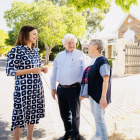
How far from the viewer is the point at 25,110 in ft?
7.79

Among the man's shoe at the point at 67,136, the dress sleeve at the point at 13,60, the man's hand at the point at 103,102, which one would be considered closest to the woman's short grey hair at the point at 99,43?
the man's hand at the point at 103,102

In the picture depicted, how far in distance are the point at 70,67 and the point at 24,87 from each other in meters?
0.86

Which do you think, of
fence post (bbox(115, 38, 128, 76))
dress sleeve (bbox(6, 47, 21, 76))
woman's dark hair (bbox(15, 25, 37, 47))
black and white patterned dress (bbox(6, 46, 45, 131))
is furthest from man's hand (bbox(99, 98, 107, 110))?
fence post (bbox(115, 38, 128, 76))

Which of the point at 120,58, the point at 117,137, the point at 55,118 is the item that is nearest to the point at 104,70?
the point at 117,137

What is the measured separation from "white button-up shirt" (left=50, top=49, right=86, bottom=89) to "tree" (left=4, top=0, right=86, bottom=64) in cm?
1792

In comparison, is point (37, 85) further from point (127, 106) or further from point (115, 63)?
point (115, 63)

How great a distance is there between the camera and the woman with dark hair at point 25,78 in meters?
2.25

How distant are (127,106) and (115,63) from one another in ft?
23.6

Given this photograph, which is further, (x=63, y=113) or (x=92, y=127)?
(x=92, y=127)

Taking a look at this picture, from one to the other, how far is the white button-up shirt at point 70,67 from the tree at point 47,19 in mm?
17919

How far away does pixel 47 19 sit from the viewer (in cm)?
2008

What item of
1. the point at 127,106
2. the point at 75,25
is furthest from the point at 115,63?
the point at 75,25

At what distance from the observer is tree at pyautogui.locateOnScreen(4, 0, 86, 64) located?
20266mm

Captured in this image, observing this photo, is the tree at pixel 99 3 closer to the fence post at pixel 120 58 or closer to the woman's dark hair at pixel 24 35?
the woman's dark hair at pixel 24 35
